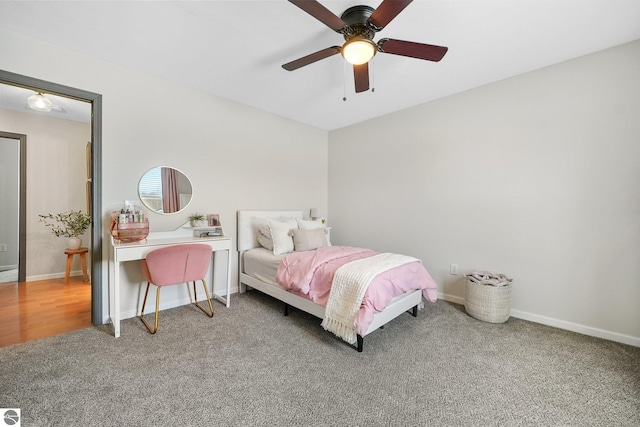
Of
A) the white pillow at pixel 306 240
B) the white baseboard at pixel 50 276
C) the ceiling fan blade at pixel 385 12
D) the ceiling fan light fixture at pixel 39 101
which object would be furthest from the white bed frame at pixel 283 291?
the white baseboard at pixel 50 276

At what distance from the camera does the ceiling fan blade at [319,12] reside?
143 centimetres

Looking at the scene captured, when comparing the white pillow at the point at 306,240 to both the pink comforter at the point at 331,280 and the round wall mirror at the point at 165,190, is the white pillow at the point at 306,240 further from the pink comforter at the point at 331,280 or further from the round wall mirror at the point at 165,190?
the round wall mirror at the point at 165,190

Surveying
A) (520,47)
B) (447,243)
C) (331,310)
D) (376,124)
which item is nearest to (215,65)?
(376,124)

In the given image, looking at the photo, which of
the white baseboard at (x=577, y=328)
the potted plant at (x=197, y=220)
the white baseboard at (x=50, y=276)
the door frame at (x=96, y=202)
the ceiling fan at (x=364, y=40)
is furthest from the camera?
the white baseboard at (x=50, y=276)

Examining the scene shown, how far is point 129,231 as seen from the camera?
239cm

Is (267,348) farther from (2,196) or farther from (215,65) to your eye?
(2,196)

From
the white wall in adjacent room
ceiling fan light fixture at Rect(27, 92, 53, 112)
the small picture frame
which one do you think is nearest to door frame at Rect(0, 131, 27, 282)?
the white wall in adjacent room

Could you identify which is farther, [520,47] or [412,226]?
[412,226]

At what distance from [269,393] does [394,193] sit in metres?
2.97

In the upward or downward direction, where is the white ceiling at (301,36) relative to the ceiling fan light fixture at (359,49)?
upward

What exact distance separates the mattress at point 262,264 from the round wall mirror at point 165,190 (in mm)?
1029

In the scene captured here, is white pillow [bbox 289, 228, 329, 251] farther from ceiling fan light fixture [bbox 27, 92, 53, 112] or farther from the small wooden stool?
ceiling fan light fixture [bbox 27, 92, 53, 112]

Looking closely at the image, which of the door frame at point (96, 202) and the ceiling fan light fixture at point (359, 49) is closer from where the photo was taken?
the ceiling fan light fixture at point (359, 49)

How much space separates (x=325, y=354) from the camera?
79.3 inches
